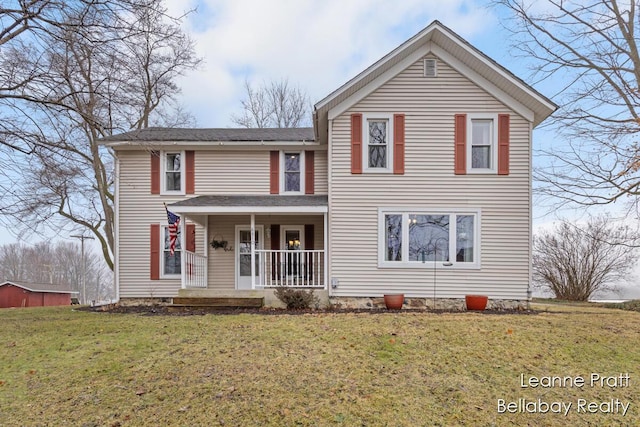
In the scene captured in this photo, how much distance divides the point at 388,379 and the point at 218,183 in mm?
9102

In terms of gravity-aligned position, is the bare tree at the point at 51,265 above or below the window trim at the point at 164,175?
below

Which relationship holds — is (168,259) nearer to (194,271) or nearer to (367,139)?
(194,271)

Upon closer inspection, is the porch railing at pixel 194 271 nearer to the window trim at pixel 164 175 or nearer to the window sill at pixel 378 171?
the window trim at pixel 164 175

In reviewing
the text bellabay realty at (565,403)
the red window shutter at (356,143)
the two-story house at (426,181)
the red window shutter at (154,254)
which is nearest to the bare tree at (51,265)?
the red window shutter at (154,254)

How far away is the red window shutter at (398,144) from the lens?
10.9 metres

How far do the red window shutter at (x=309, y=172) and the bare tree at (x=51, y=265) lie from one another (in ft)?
134

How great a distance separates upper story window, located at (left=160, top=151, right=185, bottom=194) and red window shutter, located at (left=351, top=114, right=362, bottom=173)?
18.4ft

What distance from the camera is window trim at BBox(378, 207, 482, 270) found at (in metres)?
10.7

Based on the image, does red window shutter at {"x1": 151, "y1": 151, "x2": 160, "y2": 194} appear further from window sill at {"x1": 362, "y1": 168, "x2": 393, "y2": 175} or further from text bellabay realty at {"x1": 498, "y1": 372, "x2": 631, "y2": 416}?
text bellabay realty at {"x1": 498, "y1": 372, "x2": 631, "y2": 416}

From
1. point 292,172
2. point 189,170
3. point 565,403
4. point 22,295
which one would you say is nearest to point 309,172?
point 292,172

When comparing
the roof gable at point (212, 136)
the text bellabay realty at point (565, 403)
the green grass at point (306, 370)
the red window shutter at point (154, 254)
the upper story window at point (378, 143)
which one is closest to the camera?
the green grass at point (306, 370)

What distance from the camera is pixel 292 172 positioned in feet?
43.0

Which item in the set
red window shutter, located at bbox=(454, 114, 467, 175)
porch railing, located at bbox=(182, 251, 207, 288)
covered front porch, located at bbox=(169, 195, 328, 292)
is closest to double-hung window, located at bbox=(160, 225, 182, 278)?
covered front porch, located at bbox=(169, 195, 328, 292)

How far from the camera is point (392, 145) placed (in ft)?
35.9
